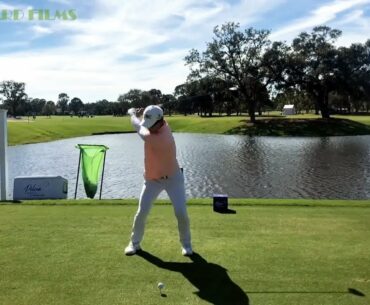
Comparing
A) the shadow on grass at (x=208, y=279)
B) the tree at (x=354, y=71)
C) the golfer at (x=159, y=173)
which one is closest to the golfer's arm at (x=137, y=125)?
the golfer at (x=159, y=173)

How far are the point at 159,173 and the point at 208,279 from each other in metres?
1.87

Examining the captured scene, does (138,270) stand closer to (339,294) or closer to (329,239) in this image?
(339,294)

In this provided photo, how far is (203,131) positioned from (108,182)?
56.7m

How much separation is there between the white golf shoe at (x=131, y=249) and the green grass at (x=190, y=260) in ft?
0.44

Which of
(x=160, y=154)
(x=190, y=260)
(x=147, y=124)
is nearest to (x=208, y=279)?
(x=190, y=260)

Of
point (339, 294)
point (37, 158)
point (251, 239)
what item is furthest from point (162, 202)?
point (37, 158)

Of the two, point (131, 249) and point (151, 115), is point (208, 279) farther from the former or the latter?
point (151, 115)

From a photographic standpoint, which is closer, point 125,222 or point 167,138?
point 167,138

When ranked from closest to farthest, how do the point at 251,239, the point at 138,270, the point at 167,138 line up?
the point at 138,270 < the point at 167,138 < the point at 251,239

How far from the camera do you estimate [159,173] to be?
7.44 metres

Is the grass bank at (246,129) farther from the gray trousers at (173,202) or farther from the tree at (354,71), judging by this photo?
the gray trousers at (173,202)

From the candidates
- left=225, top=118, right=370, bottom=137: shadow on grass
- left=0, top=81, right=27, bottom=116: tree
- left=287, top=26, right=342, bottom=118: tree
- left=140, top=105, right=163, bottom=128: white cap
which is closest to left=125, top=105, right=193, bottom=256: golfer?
left=140, top=105, right=163, bottom=128: white cap

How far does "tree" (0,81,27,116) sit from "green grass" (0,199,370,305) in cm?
17277

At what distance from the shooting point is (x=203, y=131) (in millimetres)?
82000
